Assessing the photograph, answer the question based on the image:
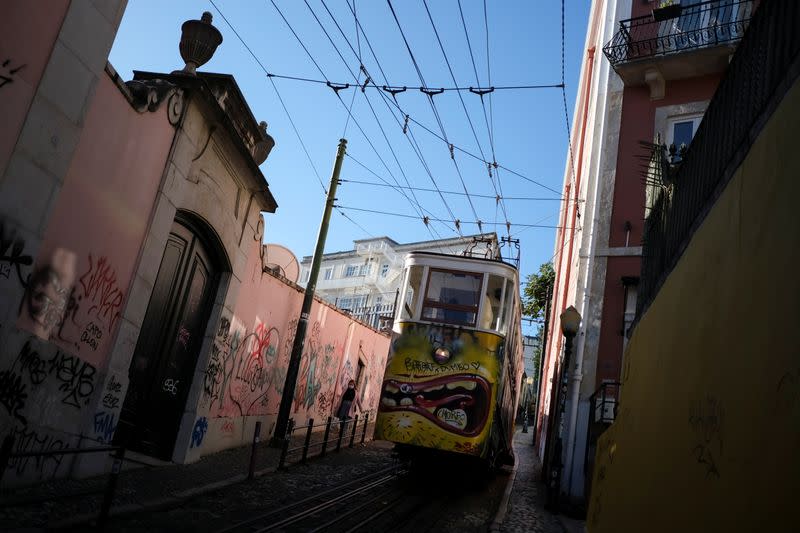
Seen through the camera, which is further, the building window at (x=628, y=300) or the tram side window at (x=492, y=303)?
the building window at (x=628, y=300)

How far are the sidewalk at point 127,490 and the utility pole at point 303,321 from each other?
1290mm

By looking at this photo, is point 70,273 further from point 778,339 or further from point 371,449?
point 371,449

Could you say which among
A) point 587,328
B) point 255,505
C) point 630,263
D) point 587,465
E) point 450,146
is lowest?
point 255,505

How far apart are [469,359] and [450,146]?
16.1ft

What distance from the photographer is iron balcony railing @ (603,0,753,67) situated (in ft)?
41.0

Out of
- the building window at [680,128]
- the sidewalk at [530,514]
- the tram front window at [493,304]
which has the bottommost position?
the sidewalk at [530,514]

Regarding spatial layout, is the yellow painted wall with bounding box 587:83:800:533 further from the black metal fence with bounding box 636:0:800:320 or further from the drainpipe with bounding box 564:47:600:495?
the drainpipe with bounding box 564:47:600:495

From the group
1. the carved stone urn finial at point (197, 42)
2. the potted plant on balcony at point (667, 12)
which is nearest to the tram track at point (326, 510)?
the carved stone urn finial at point (197, 42)

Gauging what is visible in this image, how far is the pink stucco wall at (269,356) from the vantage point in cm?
1098

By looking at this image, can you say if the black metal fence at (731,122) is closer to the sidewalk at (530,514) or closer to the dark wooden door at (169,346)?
the sidewalk at (530,514)

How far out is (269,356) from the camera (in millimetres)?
13148

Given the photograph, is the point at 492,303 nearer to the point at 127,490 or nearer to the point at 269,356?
the point at 269,356

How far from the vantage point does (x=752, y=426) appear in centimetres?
283

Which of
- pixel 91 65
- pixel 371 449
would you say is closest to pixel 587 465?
pixel 371 449
